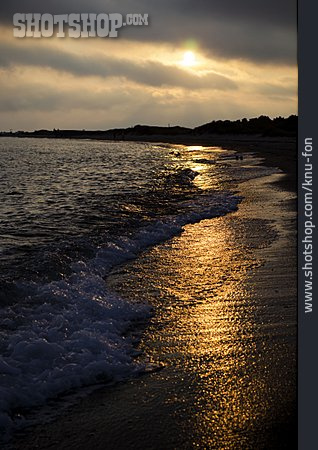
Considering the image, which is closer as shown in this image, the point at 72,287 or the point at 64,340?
the point at 64,340

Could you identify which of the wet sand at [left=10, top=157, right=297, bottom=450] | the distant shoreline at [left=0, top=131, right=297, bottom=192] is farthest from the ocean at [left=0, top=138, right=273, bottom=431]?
the distant shoreline at [left=0, top=131, right=297, bottom=192]

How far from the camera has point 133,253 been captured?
9.27m

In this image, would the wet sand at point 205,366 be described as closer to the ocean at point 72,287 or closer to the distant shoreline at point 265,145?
the ocean at point 72,287

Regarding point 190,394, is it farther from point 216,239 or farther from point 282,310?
point 216,239

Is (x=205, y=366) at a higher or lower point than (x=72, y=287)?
lower

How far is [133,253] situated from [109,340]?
4.19 m

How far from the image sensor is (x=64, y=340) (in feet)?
16.7

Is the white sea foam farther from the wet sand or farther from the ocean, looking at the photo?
the wet sand

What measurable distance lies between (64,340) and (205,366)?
5.16 feet

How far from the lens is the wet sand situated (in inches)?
134

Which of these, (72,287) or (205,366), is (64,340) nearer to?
(205,366)

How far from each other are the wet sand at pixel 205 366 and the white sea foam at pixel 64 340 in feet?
0.94

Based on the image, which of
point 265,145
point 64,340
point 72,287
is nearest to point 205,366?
point 64,340
